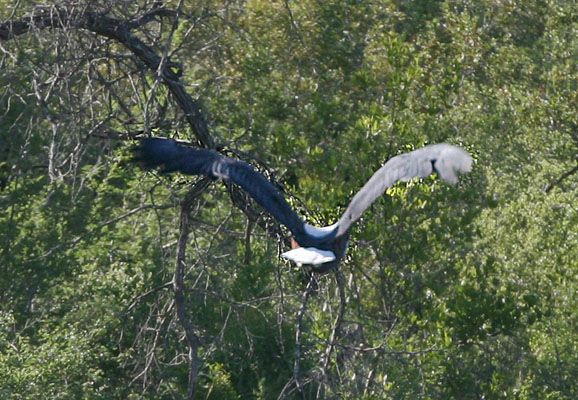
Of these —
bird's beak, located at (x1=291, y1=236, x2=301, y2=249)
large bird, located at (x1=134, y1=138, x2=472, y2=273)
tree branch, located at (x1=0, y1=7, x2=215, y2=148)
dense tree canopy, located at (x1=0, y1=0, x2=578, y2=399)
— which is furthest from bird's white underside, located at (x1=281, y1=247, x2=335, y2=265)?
dense tree canopy, located at (x1=0, y1=0, x2=578, y2=399)

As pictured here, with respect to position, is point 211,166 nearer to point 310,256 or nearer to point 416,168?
point 310,256

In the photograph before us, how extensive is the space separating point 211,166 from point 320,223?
4.16 feet

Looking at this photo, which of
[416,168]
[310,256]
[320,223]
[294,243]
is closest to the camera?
[416,168]

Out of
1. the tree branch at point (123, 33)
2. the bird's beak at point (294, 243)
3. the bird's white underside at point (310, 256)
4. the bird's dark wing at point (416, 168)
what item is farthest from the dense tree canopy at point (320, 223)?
the bird's dark wing at point (416, 168)

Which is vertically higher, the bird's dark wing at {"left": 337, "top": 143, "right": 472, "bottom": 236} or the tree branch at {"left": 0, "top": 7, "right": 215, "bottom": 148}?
the tree branch at {"left": 0, "top": 7, "right": 215, "bottom": 148}

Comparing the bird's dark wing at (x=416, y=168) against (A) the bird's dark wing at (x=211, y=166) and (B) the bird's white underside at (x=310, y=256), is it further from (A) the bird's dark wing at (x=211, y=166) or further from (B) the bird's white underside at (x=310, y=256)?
(A) the bird's dark wing at (x=211, y=166)

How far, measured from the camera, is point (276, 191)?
5.27m

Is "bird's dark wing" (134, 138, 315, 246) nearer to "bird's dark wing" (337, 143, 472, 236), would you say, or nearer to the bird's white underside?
the bird's white underside

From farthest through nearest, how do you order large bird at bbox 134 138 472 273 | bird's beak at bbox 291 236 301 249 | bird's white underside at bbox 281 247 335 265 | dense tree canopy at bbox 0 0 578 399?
dense tree canopy at bbox 0 0 578 399, bird's beak at bbox 291 236 301 249, bird's white underside at bbox 281 247 335 265, large bird at bbox 134 138 472 273

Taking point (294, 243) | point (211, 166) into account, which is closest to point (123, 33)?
point (211, 166)

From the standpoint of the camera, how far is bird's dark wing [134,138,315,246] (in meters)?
5.20

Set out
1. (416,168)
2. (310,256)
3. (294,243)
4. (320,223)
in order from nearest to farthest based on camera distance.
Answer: (416,168), (310,256), (294,243), (320,223)

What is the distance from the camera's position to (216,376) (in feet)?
27.6

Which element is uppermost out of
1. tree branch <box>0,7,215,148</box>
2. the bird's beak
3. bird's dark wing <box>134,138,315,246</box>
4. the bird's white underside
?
tree branch <box>0,7,215,148</box>
